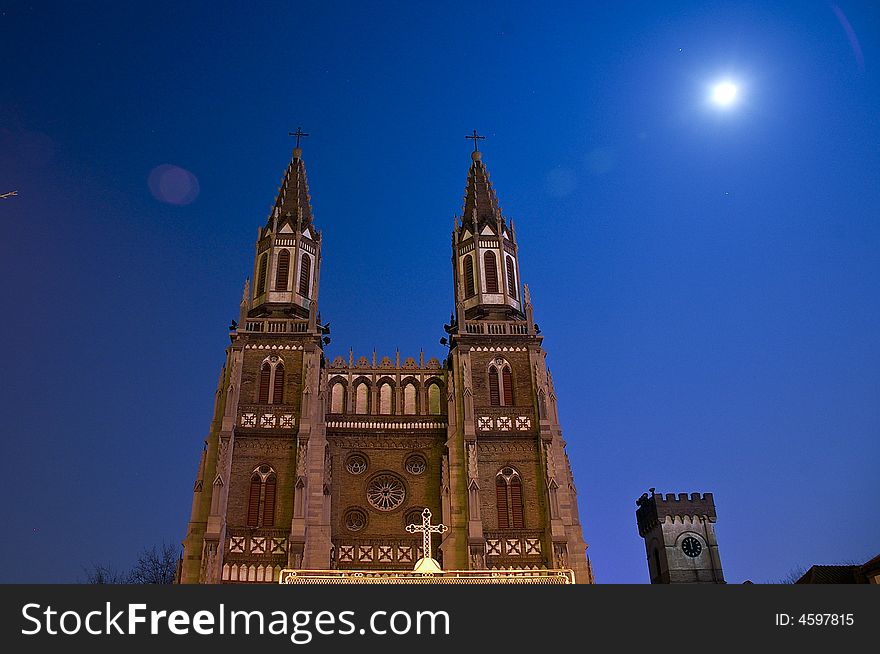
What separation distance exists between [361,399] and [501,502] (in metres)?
9.61

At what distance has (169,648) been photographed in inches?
376

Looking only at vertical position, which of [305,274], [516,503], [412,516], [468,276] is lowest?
[412,516]

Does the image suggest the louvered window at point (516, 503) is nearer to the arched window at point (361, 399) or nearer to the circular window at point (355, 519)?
the circular window at point (355, 519)

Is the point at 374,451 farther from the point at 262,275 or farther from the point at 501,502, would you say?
the point at 262,275

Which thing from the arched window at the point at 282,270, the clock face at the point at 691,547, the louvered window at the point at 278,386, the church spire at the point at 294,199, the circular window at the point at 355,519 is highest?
the church spire at the point at 294,199

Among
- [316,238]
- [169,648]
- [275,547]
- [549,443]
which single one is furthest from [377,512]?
[169,648]

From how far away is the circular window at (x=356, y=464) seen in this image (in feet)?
134

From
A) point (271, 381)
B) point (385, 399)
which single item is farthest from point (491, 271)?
point (271, 381)

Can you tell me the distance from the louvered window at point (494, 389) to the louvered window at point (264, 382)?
11731 millimetres

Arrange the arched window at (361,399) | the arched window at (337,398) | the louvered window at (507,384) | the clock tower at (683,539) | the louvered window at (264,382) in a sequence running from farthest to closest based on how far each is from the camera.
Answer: the clock tower at (683,539) < the arched window at (361,399) < the arched window at (337,398) < the louvered window at (507,384) < the louvered window at (264,382)

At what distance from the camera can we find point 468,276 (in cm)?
4797

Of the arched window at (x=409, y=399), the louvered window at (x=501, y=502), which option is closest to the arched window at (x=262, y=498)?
the arched window at (x=409, y=399)

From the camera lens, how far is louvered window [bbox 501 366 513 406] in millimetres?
42125

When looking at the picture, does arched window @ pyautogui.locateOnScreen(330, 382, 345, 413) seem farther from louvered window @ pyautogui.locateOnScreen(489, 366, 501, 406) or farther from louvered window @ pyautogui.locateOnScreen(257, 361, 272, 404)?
louvered window @ pyautogui.locateOnScreen(489, 366, 501, 406)
